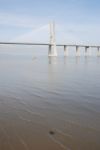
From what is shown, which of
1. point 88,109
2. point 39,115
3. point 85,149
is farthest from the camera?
point 88,109

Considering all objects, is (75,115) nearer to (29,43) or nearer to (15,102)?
(15,102)

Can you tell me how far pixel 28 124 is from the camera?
6660mm

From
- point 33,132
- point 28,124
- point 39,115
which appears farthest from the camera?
point 39,115

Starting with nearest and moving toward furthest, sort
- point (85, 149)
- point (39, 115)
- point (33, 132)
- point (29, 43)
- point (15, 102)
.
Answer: point (85, 149) → point (33, 132) → point (39, 115) → point (15, 102) → point (29, 43)

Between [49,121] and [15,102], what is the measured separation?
2679 mm

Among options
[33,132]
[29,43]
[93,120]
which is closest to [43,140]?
[33,132]

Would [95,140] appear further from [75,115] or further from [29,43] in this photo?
[29,43]

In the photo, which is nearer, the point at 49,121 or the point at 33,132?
the point at 33,132

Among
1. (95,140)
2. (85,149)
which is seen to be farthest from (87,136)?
(85,149)

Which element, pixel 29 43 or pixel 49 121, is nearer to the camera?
pixel 49 121

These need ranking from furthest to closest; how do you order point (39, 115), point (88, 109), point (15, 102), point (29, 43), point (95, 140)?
point (29, 43) < point (15, 102) < point (88, 109) < point (39, 115) < point (95, 140)

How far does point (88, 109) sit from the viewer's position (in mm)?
8109

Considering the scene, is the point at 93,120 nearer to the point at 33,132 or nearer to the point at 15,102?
the point at 33,132

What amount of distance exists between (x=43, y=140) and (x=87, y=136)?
3.14ft
